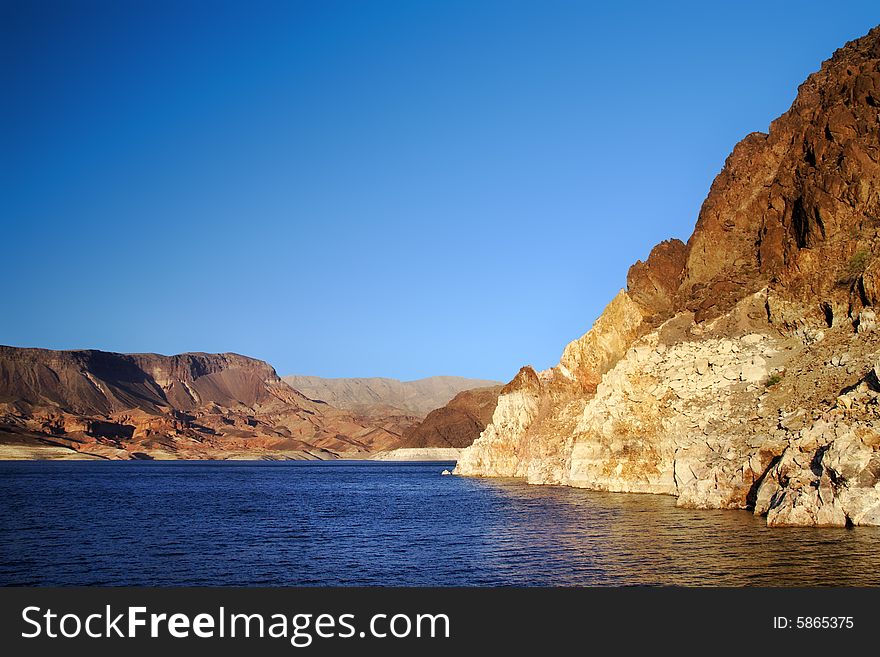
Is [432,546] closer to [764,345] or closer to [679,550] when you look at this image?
[679,550]

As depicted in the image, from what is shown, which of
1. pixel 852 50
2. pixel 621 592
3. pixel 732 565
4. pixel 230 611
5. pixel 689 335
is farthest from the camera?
pixel 852 50

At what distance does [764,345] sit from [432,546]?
108 feet

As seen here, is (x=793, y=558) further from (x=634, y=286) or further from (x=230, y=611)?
(x=634, y=286)

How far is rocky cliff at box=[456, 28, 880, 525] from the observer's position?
1709 inches

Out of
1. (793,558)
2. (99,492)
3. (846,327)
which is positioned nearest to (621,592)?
(793,558)

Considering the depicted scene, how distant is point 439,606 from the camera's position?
71.4 feet

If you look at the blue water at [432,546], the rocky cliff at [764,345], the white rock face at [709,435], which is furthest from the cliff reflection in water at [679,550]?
the rocky cliff at [764,345]

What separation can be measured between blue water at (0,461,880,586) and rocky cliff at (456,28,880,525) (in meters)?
3.50

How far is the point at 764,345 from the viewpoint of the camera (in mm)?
61594

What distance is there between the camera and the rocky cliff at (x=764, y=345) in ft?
142

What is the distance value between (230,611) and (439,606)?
5.52 m

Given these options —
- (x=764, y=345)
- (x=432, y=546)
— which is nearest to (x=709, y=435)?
(x=764, y=345)

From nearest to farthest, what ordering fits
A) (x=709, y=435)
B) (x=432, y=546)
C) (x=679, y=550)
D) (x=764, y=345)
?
(x=679, y=550) < (x=432, y=546) < (x=709, y=435) < (x=764, y=345)

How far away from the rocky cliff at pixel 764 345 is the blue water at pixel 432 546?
3.50 metres
